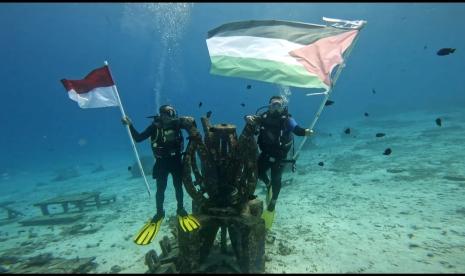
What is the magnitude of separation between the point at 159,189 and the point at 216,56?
371 centimetres

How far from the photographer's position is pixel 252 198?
7.95 metres

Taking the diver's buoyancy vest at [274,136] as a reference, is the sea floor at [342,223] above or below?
below

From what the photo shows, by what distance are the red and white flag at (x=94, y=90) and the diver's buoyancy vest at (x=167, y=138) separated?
69.4 inches

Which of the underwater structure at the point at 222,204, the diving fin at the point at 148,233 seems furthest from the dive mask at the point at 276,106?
the diving fin at the point at 148,233

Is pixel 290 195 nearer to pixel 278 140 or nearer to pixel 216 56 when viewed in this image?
pixel 278 140

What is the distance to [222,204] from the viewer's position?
742 cm

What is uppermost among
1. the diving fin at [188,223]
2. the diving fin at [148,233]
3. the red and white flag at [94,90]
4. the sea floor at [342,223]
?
the red and white flag at [94,90]

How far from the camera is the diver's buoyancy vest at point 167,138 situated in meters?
7.49

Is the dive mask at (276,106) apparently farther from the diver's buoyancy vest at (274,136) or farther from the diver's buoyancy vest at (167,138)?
the diver's buoyancy vest at (167,138)

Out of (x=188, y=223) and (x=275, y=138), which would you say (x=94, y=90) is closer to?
(x=188, y=223)

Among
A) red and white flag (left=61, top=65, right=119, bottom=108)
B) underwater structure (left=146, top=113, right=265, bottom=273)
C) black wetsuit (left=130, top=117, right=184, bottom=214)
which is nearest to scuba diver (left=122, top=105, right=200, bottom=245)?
black wetsuit (left=130, top=117, right=184, bottom=214)

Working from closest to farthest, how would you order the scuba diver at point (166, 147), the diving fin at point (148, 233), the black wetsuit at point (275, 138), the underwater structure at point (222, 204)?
1. the underwater structure at point (222, 204)
2. the diving fin at point (148, 233)
3. the scuba diver at point (166, 147)
4. the black wetsuit at point (275, 138)

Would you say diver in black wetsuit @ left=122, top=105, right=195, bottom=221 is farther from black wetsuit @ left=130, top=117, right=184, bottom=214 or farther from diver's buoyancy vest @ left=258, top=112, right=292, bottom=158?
diver's buoyancy vest @ left=258, top=112, right=292, bottom=158

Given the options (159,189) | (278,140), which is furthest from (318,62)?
(159,189)
